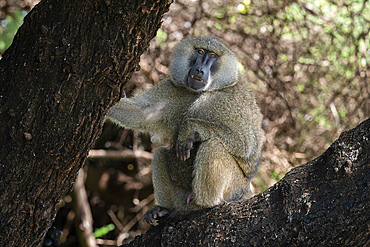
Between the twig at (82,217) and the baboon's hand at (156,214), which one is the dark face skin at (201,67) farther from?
the twig at (82,217)

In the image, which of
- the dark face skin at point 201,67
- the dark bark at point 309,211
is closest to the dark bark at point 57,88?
the dark bark at point 309,211

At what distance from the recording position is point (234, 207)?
10.1 feet

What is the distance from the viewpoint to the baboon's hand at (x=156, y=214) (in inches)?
147

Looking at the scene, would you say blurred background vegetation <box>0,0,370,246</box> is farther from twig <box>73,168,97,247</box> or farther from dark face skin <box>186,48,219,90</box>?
dark face skin <box>186,48,219,90</box>

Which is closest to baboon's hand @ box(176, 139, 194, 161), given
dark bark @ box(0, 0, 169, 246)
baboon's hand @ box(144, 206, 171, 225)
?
baboon's hand @ box(144, 206, 171, 225)

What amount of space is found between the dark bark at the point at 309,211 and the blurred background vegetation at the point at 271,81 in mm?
3093

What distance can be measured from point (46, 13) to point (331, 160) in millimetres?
1947

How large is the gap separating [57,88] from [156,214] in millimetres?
1535

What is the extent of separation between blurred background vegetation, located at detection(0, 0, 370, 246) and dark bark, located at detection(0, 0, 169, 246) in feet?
10.1

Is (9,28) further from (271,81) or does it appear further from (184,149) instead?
(271,81)

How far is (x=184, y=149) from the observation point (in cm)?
363

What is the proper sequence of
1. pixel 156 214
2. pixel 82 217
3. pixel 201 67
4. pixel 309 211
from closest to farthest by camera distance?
pixel 309 211
pixel 156 214
pixel 201 67
pixel 82 217

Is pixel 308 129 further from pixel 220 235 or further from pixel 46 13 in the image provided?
pixel 46 13

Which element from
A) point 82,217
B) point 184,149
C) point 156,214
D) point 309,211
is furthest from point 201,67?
point 82,217
